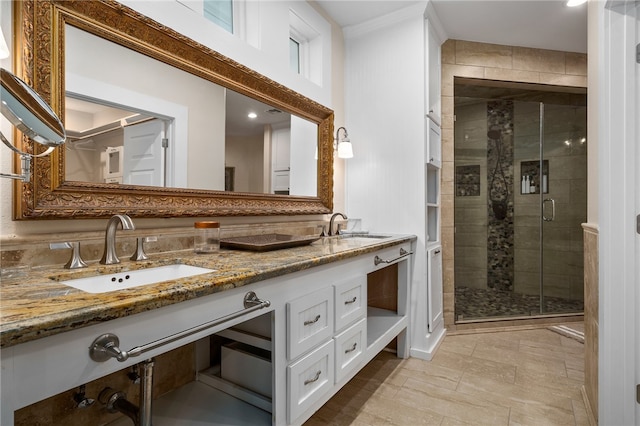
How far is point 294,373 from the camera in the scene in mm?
1288

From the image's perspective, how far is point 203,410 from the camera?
4.33 ft

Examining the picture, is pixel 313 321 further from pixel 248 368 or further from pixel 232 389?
pixel 232 389

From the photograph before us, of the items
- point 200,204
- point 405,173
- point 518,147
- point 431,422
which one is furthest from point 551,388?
point 518,147

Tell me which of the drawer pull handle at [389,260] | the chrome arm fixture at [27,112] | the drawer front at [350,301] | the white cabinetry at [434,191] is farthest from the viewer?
the white cabinetry at [434,191]

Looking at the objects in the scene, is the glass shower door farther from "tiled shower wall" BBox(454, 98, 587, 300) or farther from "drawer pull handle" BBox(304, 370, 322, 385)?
"drawer pull handle" BBox(304, 370, 322, 385)

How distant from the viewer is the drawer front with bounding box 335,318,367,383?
1.58 metres

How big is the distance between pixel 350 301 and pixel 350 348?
238 mm

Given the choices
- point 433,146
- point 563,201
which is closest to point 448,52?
point 433,146

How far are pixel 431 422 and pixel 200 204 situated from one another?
1612mm

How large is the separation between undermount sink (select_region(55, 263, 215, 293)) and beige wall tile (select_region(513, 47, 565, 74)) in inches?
132

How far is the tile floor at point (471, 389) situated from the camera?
1737mm

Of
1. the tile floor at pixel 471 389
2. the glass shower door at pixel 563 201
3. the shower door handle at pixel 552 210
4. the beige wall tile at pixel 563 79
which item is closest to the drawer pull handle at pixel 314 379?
the tile floor at pixel 471 389

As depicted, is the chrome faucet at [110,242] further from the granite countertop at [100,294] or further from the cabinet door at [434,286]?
the cabinet door at [434,286]

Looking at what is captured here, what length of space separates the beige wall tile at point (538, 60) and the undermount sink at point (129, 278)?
3.36m
